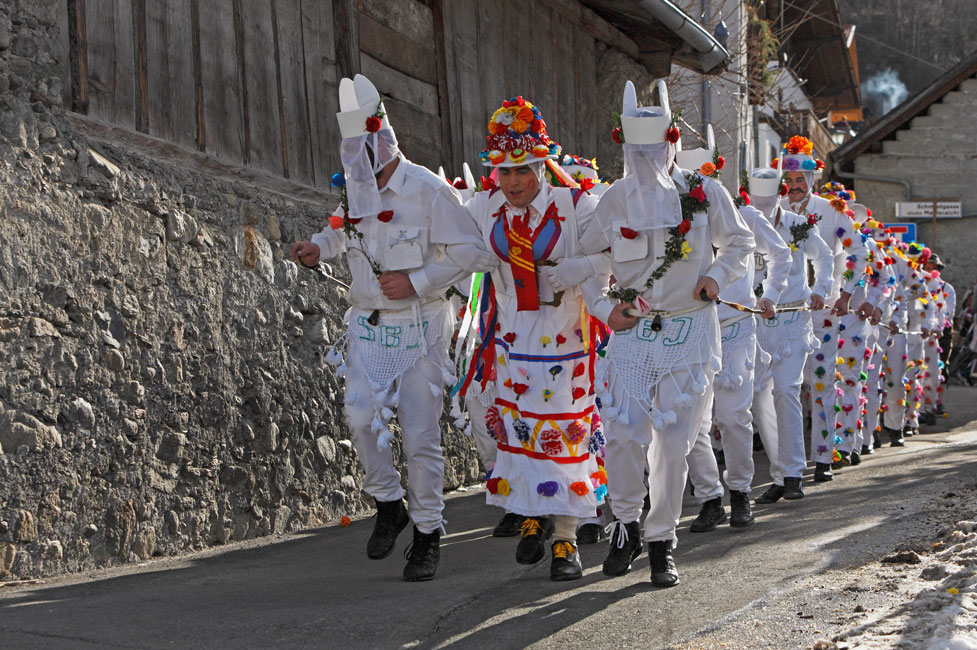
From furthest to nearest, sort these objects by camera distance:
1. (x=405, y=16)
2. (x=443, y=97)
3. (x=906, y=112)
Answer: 1. (x=906, y=112)
2. (x=443, y=97)
3. (x=405, y=16)

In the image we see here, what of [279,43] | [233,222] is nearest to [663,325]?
[233,222]

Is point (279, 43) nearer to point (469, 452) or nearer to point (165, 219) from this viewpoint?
point (165, 219)

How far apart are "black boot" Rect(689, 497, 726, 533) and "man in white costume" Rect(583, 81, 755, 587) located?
149 centimetres

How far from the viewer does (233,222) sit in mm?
8000

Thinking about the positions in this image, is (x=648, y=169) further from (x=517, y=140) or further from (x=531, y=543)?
(x=531, y=543)

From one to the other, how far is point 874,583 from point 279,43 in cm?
550

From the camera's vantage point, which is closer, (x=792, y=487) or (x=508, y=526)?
(x=508, y=526)


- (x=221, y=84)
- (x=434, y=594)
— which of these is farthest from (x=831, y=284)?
(x=434, y=594)

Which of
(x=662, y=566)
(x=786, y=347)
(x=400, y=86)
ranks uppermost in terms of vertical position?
(x=400, y=86)

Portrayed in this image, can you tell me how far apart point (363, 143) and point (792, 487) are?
4.33 m

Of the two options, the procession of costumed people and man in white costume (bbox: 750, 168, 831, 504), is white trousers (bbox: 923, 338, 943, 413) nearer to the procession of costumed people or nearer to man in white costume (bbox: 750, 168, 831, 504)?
man in white costume (bbox: 750, 168, 831, 504)

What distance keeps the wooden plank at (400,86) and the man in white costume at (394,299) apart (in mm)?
3513

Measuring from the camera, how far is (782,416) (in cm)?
921

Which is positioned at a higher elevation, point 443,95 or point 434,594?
point 443,95
